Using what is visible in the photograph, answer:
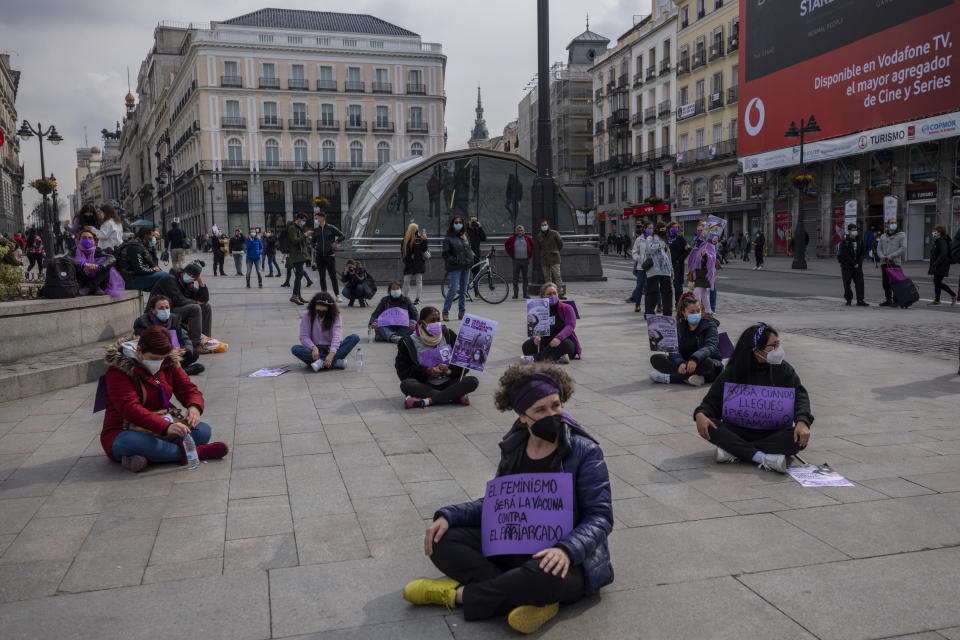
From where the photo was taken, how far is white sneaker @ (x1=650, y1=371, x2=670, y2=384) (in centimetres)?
818

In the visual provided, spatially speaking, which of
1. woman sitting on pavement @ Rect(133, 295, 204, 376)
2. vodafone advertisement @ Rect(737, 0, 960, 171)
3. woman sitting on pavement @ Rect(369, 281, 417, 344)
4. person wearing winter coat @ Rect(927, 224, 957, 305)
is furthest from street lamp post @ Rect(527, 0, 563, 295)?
vodafone advertisement @ Rect(737, 0, 960, 171)

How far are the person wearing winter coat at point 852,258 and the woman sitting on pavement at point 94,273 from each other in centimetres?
1275

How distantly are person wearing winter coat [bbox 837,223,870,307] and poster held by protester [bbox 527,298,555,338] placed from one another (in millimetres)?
8796

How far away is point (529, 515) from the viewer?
3266 millimetres

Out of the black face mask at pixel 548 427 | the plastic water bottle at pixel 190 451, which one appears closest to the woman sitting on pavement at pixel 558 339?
the plastic water bottle at pixel 190 451

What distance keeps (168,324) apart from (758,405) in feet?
20.3

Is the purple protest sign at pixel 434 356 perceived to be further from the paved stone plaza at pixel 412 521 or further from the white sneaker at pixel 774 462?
the white sneaker at pixel 774 462

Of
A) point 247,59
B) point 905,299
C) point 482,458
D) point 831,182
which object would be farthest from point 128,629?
point 247,59

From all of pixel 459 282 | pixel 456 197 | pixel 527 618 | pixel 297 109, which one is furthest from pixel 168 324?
pixel 297 109

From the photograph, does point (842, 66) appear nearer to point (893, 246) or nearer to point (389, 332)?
point (893, 246)

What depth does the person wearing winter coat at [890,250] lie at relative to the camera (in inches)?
582

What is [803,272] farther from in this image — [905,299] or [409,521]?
[409,521]

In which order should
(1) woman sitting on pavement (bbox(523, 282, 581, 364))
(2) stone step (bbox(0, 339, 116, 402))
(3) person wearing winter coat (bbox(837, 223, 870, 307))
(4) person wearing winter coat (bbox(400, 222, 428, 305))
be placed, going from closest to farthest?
(2) stone step (bbox(0, 339, 116, 402)), (1) woman sitting on pavement (bbox(523, 282, 581, 364)), (4) person wearing winter coat (bbox(400, 222, 428, 305)), (3) person wearing winter coat (bbox(837, 223, 870, 307))

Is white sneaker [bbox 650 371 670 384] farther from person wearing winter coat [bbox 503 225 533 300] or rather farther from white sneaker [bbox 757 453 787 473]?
person wearing winter coat [bbox 503 225 533 300]
